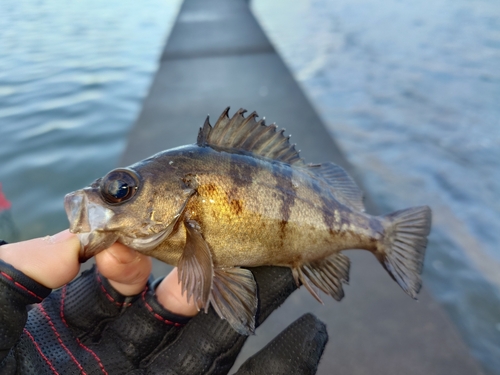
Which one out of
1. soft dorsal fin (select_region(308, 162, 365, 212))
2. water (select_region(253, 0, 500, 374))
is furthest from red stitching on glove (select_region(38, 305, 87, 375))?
water (select_region(253, 0, 500, 374))

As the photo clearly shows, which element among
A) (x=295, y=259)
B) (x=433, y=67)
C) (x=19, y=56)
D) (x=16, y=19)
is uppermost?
(x=16, y=19)

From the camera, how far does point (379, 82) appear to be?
32.5ft

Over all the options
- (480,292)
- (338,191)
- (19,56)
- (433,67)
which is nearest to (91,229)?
(338,191)

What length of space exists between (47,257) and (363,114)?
776cm

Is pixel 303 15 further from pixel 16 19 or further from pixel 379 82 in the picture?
pixel 16 19

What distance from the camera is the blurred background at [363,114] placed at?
454cm

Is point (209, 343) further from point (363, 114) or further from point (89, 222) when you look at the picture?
point (363, 114)

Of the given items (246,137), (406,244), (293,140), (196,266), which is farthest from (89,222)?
(293,140)

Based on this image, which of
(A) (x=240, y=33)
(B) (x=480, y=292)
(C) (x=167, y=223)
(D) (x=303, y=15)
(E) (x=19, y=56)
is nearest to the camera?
(C) (x=167, y=223)

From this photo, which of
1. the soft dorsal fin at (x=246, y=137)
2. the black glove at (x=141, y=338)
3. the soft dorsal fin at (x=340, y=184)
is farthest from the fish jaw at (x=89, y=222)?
the soft dorsal fin at (x=340, y=184)

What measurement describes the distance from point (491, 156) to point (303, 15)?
15.2m

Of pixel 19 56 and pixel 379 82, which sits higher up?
pixel 19 56

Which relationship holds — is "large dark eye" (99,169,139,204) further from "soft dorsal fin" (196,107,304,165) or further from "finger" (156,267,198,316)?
"finger" (156,267,198,316)

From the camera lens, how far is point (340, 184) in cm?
233
